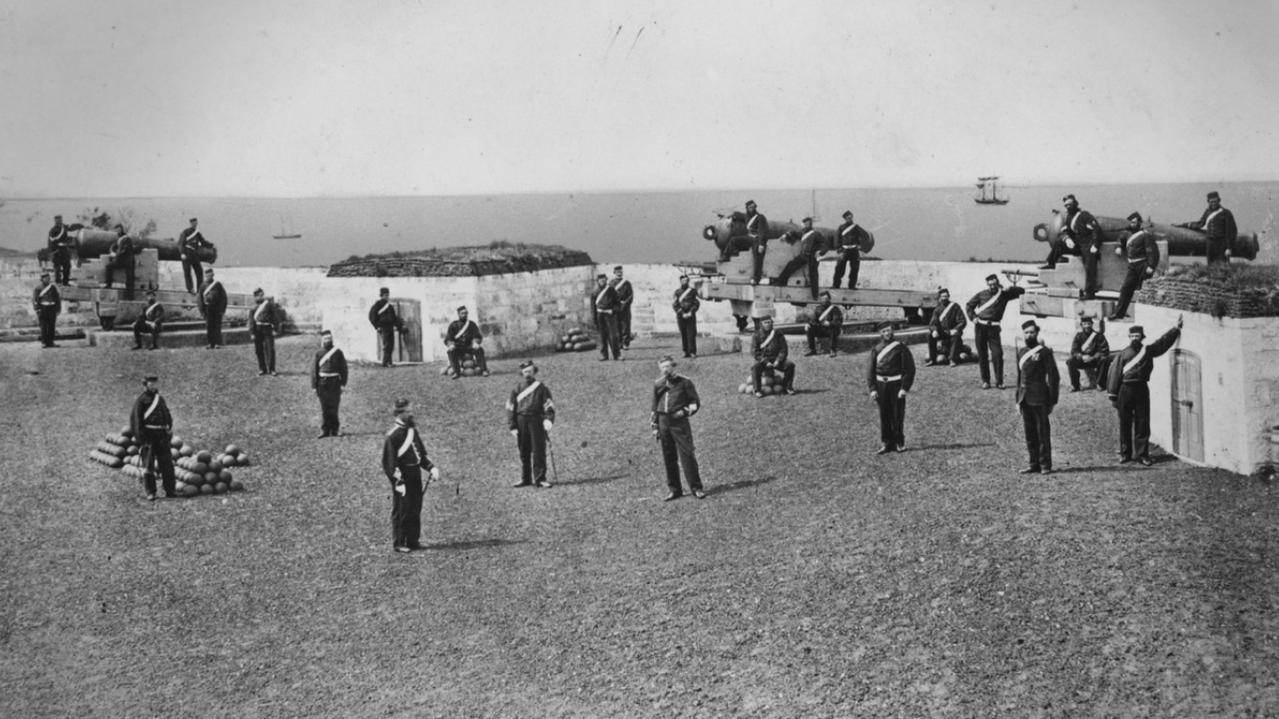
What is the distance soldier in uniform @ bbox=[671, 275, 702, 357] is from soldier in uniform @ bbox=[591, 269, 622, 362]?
1.17 m

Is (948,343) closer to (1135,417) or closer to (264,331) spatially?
(1135,417)

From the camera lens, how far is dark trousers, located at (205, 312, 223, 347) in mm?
29781

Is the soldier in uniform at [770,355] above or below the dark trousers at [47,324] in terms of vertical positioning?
below

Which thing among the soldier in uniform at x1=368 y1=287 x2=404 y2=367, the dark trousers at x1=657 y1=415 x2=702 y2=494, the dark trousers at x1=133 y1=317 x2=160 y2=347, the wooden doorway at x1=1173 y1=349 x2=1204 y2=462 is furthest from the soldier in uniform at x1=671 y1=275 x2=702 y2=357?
the wooden doorway at x1=1173 y1=349 x2=1204 y2=462

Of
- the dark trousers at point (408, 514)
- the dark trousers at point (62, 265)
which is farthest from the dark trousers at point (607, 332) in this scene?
the dark trousers at point (62, 265)

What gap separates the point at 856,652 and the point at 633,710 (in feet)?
5.80

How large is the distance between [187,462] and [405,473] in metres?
4.85

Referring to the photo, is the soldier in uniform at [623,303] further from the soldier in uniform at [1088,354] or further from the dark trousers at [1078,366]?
the dark trousers at [1078,366]

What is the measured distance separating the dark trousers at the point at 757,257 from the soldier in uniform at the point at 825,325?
1544 millimetres

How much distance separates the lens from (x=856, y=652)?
11.1m

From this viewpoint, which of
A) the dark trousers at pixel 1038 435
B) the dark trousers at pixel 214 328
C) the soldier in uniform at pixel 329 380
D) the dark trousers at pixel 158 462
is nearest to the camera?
the dark trousers at pixel 1038 435

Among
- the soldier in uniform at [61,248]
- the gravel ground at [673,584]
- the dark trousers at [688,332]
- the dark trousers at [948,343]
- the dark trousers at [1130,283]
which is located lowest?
the gravel ground at [673,584]

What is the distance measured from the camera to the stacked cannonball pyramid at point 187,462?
18062 mm

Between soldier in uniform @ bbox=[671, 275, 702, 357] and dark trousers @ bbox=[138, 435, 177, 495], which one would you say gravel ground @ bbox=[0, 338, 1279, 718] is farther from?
soldier in uniform @ bbox=[671, 275, 702, 357]
